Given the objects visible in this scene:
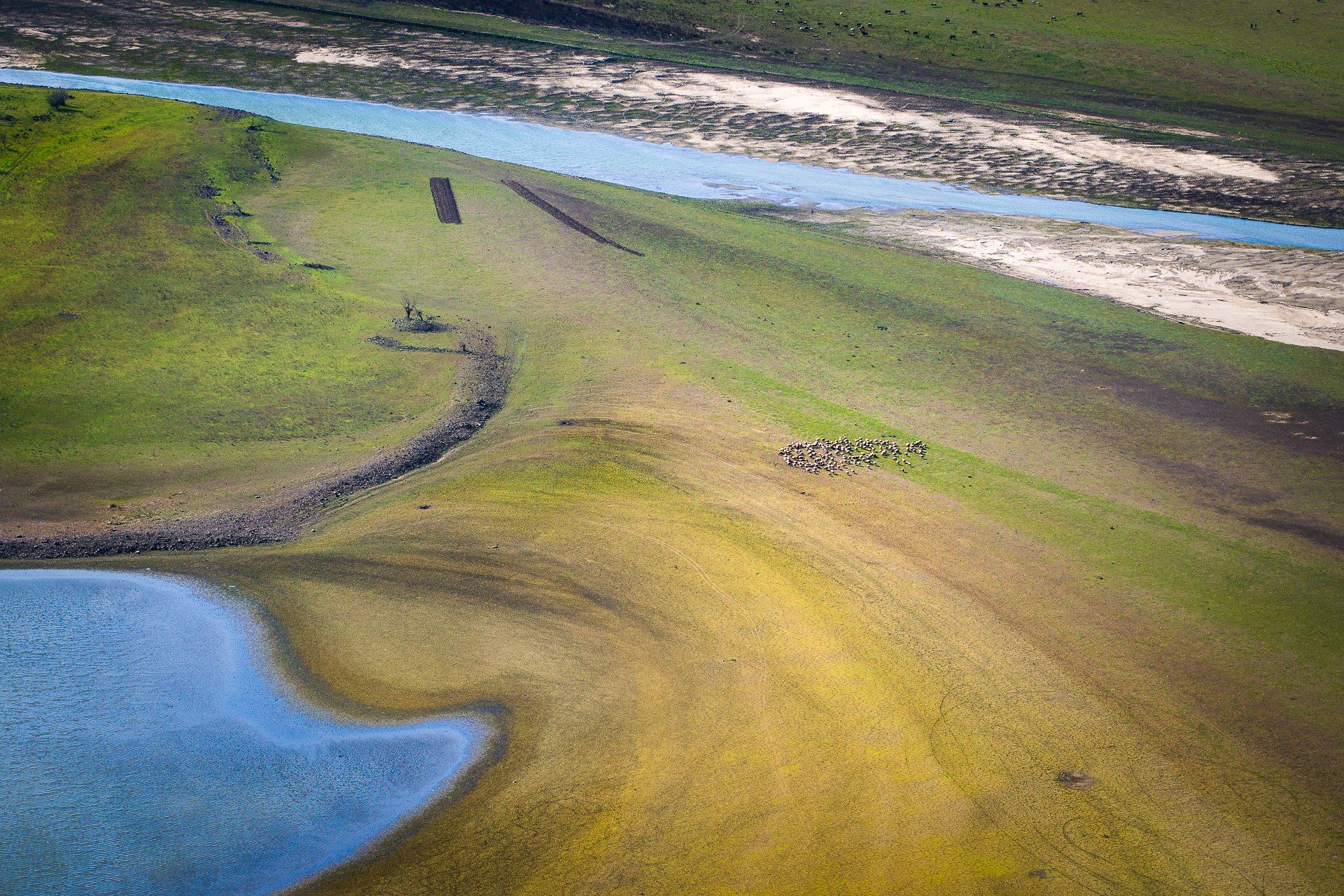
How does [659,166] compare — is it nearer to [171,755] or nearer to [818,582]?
[818,582]

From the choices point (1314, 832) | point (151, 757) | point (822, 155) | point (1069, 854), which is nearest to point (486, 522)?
point (151, 757)

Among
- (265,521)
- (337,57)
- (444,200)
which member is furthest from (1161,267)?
(337,57)

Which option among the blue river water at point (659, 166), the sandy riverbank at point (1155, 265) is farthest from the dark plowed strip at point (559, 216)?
the sandy riverbank at point (1155, 265)

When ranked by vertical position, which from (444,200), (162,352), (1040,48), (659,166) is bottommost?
(162,352)

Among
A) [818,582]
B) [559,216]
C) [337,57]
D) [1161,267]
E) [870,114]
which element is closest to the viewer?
[818,582]

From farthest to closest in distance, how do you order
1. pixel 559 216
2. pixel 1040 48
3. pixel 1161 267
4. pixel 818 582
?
pixel 1040 48
pixel 559 216
pixel 1161 267
pixel 818 582

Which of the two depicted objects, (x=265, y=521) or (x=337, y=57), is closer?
(x=265, y=521)

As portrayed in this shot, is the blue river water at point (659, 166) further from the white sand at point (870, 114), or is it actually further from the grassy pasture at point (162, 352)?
the grassy pasture at point (162, 352)
